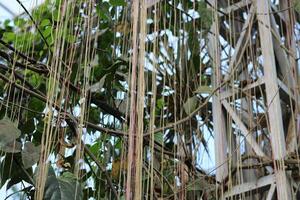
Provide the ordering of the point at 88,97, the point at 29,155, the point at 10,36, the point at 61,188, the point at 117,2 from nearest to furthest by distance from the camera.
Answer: the point at 61,188
the point at 29,155
the point at 88,97
the point at 117,2
the point at 10,36

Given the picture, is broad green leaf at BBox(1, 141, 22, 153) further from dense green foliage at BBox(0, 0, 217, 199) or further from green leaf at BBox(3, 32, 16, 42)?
green leaf at BBox(3, 32, 16, 42)

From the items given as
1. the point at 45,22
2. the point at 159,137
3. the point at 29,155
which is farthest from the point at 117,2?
the point at 29,155

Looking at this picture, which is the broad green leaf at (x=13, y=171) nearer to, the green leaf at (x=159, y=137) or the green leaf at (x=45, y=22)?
the green leaf at (x=159, y=137)

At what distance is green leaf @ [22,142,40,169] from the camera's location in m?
0.98

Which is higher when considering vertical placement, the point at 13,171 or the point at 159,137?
the point at 159,137

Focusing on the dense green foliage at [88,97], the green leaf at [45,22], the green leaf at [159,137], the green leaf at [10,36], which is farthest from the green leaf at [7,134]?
the green leaf at [10,36]

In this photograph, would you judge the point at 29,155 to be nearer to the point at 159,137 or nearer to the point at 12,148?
the point at 12,148

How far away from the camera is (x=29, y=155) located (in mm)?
985

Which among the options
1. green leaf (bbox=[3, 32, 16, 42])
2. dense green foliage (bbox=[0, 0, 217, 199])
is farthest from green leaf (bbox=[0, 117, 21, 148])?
green leaf (bbox=[3, 32, 16, 42])

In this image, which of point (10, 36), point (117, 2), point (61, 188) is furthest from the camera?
point (10, 36)

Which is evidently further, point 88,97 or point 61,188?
point 88,97

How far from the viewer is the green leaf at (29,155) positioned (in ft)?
3.22

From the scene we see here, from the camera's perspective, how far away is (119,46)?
1448 mm

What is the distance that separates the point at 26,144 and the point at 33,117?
0.32 meters
